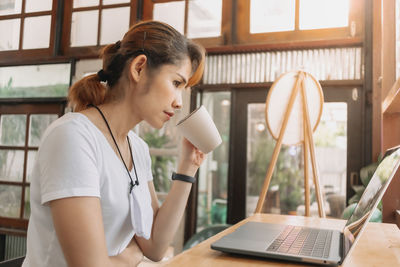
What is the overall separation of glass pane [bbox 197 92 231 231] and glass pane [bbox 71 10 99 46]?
4.06ft

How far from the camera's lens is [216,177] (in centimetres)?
292

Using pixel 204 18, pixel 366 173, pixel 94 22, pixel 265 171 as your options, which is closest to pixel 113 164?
pixel 366 173

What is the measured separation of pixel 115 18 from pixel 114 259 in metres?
2.70

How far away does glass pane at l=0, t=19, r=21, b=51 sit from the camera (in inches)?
141

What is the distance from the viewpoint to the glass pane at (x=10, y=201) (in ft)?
11.2

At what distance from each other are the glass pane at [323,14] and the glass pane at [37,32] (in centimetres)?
232

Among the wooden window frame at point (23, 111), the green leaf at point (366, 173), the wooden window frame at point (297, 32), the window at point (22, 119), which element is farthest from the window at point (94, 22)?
the green leaf at point (366, 173)

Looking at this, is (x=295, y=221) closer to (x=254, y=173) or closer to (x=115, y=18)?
(x=254, y=173)

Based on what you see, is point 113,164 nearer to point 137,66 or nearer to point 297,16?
point 137,66

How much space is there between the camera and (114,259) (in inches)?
36.8

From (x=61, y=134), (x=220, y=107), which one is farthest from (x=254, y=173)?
(x=61, y=134)

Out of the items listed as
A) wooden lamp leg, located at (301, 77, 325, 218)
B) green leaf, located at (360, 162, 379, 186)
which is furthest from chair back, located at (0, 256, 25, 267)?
green leaf, located at (360, 162, 379, 186)

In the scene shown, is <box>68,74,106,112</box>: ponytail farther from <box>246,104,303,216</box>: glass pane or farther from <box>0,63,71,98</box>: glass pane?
<box>0,63,71,98</box>: glass pane

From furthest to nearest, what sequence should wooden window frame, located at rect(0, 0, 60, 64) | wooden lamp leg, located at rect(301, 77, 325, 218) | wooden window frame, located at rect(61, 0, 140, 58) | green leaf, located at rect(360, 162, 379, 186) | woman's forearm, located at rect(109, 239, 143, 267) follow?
wooden window frame, located at rect(0, 0, 60, 64) < wooden window frame, located at rect(61, 0, 140, 58) < green leaf, located at rect(360, 162, 379, 186) < wooden lamp leg, located at rect(301, 77, 325, 218) < woman's forearm, located at rect(109, 239, 143, 267)
